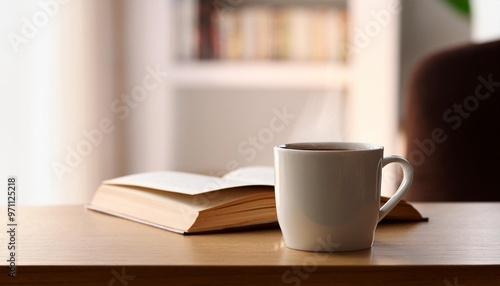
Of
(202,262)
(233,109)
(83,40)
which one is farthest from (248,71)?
(202,262)

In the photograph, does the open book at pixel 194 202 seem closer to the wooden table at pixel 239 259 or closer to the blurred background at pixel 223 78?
the wooden table at pixel 239 259

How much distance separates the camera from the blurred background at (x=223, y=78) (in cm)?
230

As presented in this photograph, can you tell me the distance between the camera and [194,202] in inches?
31.0

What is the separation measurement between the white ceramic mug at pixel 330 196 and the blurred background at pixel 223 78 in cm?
159

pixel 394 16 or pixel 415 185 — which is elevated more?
pixel 394 16

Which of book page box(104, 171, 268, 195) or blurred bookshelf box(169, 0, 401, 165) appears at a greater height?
blurred bookshelf box(169, 0, 401, 165)

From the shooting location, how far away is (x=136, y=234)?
2.40 feet

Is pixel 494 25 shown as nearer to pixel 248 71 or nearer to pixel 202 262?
pixel 248 71

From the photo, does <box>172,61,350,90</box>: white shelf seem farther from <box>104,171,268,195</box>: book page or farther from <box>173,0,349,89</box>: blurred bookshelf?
<box>104,171,268,195</box>: book page

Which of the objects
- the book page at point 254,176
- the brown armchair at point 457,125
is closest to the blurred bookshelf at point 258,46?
the brown armchair at point 457,125

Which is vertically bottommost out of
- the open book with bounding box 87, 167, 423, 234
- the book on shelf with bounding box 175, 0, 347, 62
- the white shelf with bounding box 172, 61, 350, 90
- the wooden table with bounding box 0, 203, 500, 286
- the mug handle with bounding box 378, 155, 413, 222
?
the wooden table with bounding box 0, 203, 500, 286

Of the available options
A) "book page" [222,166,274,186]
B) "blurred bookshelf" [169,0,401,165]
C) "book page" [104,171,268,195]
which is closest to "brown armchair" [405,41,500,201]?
"book page" [222,166,274,186]

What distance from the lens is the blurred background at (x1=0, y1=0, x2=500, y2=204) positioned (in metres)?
2.30
